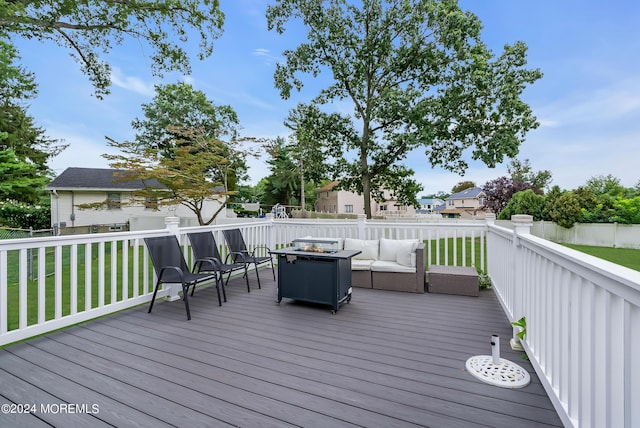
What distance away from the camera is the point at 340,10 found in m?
11.1

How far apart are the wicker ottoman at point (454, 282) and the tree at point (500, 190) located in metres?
20.9

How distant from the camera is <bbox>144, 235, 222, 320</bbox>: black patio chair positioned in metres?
3.44

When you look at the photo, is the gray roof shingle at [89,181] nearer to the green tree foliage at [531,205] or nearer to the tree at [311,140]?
the tree at [311,140]

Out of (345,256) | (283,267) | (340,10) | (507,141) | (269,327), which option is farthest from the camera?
(340,10)

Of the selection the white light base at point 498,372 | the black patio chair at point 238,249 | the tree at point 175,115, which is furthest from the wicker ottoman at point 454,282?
the tree at point 175,115

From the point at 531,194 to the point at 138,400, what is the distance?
1738cm

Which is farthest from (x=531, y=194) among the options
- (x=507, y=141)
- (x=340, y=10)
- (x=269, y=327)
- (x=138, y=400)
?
(x=138, y=400)

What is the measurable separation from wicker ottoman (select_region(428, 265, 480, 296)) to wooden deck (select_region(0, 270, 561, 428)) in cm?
73

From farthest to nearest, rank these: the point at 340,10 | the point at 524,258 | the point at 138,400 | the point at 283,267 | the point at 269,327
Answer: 1. the point at 340,10
2. the point at 283,267
3. the point at 269,327
4. the point at 524,258
5. the point at 138,400

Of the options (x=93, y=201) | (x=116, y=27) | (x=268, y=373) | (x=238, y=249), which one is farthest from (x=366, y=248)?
(x=93, y=201)

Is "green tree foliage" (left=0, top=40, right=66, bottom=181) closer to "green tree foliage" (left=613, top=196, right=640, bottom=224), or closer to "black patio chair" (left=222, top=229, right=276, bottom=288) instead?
"black patio chair" (left=222, top=229, right=276, bottom=288)

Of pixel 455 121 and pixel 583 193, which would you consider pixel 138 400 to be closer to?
pixel 455 121

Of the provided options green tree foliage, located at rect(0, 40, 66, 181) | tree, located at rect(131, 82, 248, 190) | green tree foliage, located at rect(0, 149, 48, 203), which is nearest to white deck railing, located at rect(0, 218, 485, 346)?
green tree foliage, located at rect(0, 149, 48, 203)

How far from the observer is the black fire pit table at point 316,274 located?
360 centimetres
